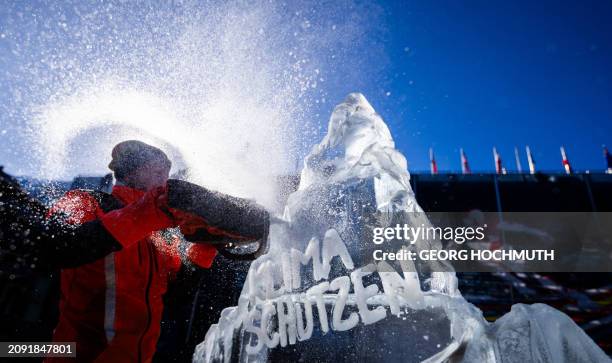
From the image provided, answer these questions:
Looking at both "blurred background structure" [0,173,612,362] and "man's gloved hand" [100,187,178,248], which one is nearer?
"man's gloved hand" [100,187,178,248]

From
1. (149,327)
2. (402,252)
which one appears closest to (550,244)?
(402,252)

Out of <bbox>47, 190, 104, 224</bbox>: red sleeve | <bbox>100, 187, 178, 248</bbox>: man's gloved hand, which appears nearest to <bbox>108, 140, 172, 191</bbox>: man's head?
<bbox>47, 190, 104, 224</bbox>: red sleeve

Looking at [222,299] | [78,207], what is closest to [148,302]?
[78,207]

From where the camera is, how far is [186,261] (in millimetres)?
2539

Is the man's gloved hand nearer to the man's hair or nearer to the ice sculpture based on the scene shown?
the man's hair

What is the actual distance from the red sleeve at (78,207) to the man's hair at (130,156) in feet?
1.13

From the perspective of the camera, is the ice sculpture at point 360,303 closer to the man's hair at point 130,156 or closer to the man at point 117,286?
the man at point 117,286

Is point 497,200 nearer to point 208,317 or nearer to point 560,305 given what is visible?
point 560,305

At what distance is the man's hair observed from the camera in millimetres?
2307

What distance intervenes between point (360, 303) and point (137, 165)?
1.76 meters

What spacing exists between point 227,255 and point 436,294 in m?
1.36

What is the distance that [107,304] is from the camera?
1.93 metres

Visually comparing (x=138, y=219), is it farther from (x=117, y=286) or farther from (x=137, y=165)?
(x=137, y=165)

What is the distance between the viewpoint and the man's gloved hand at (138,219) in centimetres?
166
